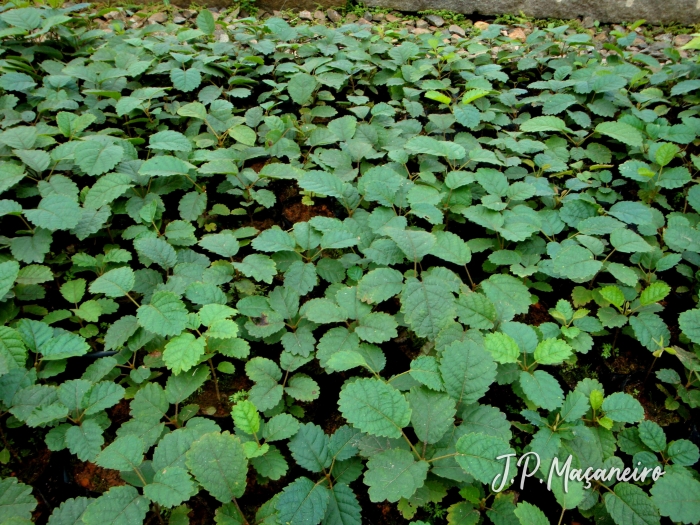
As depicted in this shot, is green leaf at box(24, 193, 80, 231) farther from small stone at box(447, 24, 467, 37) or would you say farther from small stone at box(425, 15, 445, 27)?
small stone at box(425, 15, 445, 27)

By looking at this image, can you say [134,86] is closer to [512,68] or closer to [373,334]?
[373,334]

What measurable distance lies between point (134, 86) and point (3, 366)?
6.49ft

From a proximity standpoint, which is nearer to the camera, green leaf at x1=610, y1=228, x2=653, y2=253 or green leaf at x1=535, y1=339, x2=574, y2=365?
green leaf at x1=535, y1=339, x2=574, y2=365

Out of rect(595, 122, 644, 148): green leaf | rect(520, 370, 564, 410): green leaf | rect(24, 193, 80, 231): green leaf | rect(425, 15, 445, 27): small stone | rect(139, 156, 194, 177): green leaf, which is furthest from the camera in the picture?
rect(425, 15, 445, 27): small stone

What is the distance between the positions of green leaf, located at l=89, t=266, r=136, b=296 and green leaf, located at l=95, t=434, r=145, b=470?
585 millimetres

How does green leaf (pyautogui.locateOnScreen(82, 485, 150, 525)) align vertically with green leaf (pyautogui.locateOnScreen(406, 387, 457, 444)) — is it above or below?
below

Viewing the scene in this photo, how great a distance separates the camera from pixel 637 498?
142 cm

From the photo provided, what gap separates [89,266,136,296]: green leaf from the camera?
177 cm

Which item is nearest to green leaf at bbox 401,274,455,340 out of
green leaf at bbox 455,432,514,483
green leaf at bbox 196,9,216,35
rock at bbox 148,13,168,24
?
green leaf at bbox 455,432,514,483

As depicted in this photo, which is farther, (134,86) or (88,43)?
(88,43)

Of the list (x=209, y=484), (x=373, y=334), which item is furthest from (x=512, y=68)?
(x=209, y=484)

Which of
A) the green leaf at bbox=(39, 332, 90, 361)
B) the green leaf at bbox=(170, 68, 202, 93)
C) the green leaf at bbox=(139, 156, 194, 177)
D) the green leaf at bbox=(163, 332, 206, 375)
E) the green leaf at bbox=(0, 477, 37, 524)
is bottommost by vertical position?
the green leaf at bbox=(0, 477, 37, 524)

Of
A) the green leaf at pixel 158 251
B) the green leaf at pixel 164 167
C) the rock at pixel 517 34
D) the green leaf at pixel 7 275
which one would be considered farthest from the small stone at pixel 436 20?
the green leaf at pixel 7 275

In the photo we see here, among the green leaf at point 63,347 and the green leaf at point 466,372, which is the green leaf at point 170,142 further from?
the green leaf at point 466,372
